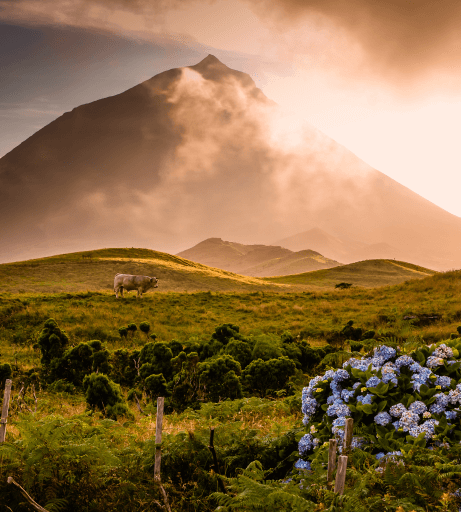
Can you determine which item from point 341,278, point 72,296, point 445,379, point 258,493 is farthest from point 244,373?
point 341,278

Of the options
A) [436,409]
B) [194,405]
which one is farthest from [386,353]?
[194,405]

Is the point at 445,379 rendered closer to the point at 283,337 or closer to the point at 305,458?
the point at 305,458

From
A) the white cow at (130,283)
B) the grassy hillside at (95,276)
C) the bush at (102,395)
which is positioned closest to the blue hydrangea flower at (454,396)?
the bush at (102,395)

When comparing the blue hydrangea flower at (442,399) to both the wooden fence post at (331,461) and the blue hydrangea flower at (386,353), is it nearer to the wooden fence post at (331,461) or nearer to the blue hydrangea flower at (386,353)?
the blue hydrangea flower at (386,353)

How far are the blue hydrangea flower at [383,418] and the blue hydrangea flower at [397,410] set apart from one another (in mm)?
69

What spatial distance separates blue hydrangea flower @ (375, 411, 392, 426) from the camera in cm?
Answer: 476

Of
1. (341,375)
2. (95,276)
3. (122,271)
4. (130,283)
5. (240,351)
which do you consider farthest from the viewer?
(122,271)

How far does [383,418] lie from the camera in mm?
4773

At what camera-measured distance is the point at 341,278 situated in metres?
78.8

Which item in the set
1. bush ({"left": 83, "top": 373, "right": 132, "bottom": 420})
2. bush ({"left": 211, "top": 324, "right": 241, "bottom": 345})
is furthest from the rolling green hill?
bush ({"left": 83, "top": 373, "right": 132, "bottom": 420})

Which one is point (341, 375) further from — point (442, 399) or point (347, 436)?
point (347, 436)

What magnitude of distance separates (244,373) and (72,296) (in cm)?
2324

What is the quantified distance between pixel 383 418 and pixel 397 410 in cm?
19

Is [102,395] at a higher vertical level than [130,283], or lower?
lower
